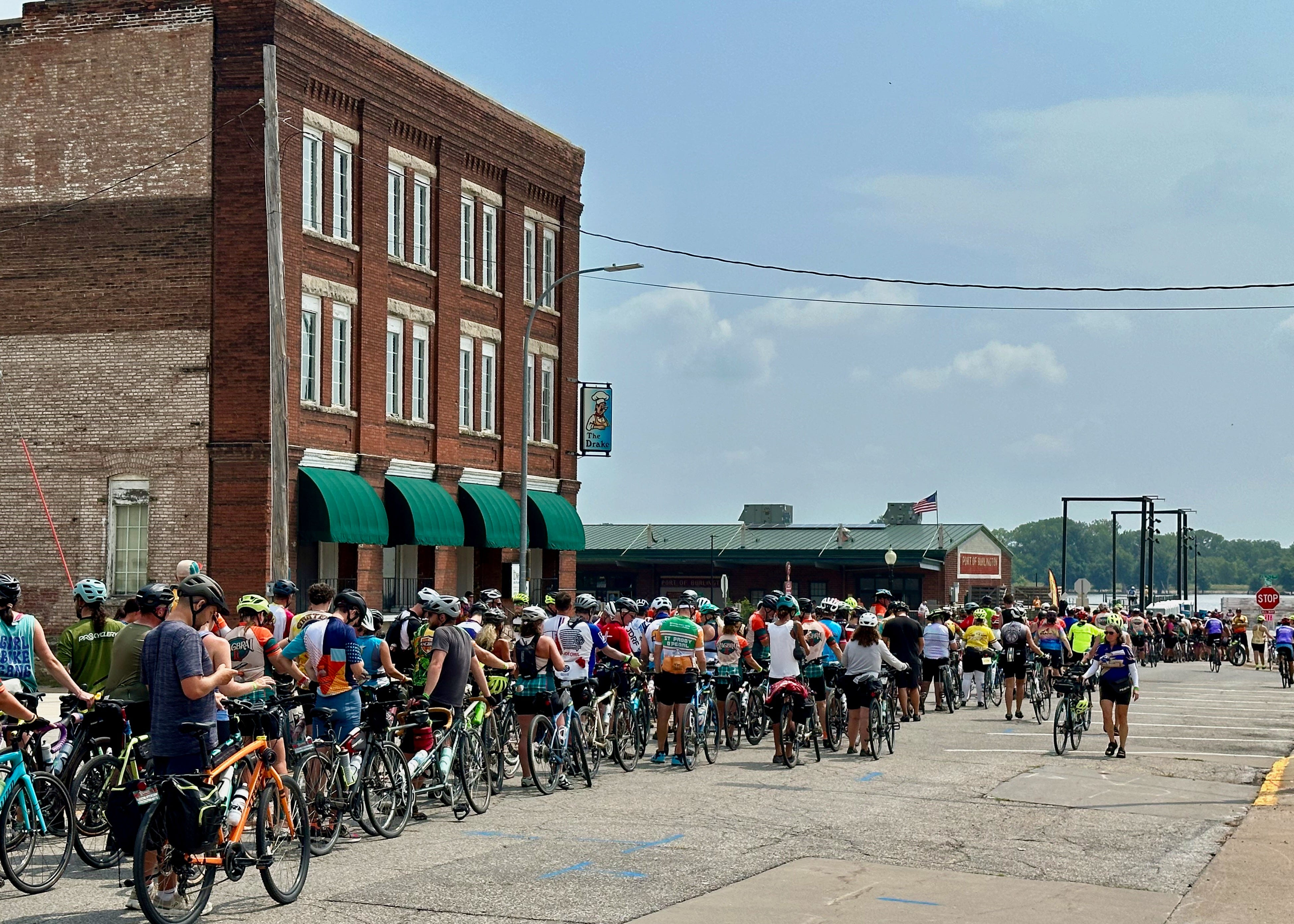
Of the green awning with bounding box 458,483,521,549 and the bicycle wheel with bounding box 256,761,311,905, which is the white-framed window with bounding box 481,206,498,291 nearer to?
the green awning with bounding box 458,483,521,549

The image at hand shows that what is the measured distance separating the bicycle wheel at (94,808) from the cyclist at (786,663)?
8491 mm

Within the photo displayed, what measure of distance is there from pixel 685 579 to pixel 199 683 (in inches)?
2558

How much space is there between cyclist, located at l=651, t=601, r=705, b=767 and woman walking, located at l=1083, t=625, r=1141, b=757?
5.47 metres

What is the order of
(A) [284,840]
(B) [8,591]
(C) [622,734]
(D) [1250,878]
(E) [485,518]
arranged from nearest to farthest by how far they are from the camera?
(A) [284,840]
(B) [8,591]
(D) [1250,878]
(C) [622,734]
(E) [485,518]

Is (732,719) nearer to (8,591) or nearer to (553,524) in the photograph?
(8,591)

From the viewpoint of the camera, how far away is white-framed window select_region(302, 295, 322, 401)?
32625mm

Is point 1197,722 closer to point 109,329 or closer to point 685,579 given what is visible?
point 109,329

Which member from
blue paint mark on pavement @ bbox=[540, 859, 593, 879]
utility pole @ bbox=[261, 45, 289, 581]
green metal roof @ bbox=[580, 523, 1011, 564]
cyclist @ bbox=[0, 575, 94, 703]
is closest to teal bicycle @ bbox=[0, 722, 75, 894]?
cyclist @ bbox=[0, 575, 94, 703]

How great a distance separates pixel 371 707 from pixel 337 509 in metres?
19.7

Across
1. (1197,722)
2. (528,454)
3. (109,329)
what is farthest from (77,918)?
(528,454)

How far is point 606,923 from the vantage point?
976 cm

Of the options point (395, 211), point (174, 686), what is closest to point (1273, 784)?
point (174, 686)

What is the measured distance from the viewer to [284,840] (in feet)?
33.2

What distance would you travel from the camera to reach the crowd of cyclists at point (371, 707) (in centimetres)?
942
